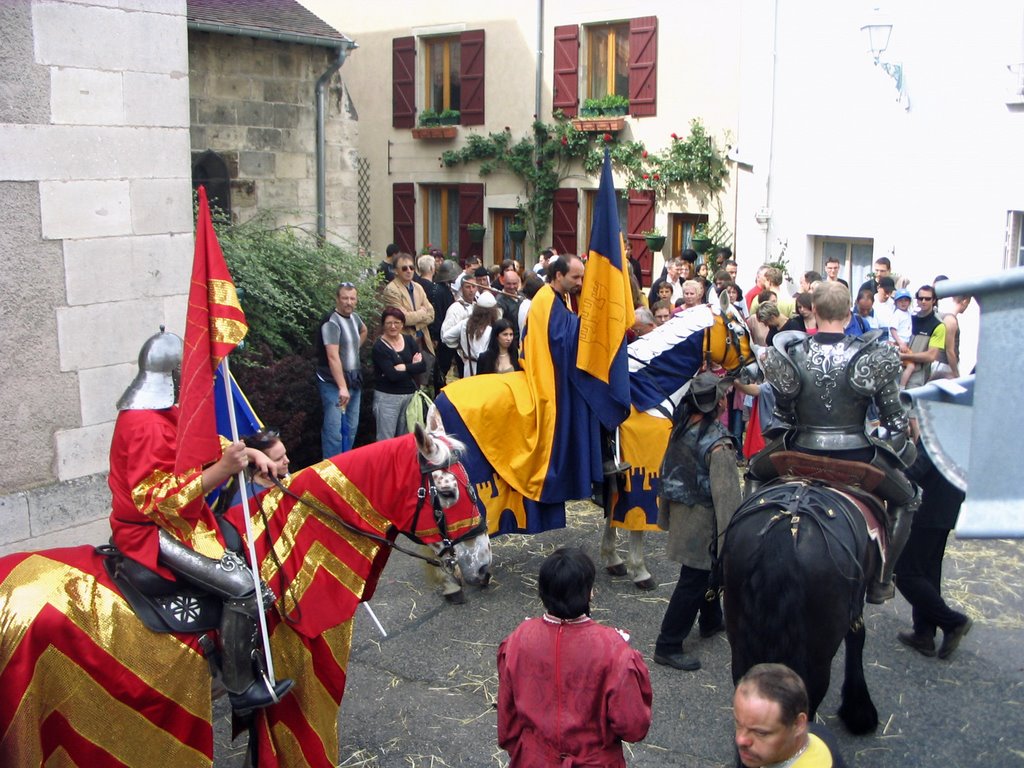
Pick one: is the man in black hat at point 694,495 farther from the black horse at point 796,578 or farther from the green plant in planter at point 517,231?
the green plant in planter at point 517,231

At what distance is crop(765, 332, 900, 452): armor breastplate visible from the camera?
475cm

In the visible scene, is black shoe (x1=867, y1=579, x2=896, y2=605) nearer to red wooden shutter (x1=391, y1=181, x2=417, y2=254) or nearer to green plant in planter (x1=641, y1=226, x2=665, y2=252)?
green plant in planter (x1=641, y1=226, x2=665, y2=252)

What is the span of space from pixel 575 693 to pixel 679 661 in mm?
2782

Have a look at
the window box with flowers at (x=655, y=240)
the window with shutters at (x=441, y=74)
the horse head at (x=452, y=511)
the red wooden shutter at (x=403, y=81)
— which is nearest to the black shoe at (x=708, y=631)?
the horse head at (x=452, y=511)

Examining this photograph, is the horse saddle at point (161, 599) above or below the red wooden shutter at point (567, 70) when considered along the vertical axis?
below

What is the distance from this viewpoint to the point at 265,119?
47.8ft

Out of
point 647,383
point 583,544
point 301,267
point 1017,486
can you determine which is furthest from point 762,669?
point 301,267

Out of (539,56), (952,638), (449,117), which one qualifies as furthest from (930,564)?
(449,117)

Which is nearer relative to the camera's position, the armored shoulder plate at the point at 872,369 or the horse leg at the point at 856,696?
the armored shoulder plate at the point at 872,369

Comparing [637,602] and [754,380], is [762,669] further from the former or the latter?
[637,602]

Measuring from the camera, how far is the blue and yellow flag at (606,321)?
6.64m

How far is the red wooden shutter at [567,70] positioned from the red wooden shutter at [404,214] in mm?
3934

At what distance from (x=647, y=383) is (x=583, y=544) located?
6.08 ft

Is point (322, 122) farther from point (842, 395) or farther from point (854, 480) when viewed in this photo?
point (854, 480)
